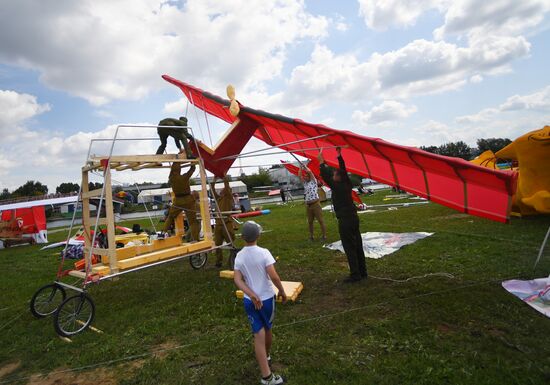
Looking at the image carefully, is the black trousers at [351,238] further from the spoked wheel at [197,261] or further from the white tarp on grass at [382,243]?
the spoked wheel at [197,261]

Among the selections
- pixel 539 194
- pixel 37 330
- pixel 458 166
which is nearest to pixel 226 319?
pixel 37 330

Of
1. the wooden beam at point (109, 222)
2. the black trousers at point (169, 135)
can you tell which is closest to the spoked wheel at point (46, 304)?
the wooden beam at point (109, 222)

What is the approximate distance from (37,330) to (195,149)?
4133 mm

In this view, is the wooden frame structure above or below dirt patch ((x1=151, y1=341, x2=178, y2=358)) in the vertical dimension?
above

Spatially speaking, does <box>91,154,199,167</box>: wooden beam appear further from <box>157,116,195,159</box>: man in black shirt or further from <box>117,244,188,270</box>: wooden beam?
<box>117,244,188,270</box>: wooden beam

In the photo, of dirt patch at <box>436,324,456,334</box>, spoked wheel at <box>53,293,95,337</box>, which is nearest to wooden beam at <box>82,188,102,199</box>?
spoked wheel at <box>53,293,95,337</box>

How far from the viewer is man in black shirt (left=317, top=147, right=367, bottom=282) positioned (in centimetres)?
604

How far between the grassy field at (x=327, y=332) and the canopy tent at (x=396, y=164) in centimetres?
146

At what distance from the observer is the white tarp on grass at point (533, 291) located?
4294 mm

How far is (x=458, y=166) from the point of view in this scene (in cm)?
386

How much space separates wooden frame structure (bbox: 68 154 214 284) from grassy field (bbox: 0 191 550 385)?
83 centimetres

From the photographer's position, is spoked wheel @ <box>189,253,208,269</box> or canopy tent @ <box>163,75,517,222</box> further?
spoked wheel @ <box>189,253,208,269</box>

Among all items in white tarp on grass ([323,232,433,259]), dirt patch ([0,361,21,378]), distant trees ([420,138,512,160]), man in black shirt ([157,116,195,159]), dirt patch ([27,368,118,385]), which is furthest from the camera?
distant trees ([420,138,512,160])

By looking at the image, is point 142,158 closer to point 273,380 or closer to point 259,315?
point 259,315
